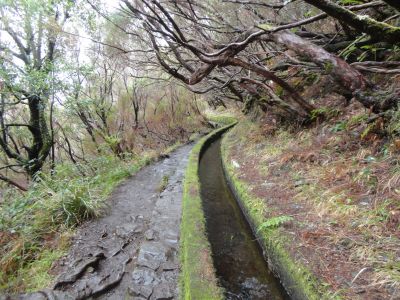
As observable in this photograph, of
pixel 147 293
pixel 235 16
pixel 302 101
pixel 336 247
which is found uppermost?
pixel 235 16

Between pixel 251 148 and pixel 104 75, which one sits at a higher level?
pixel 104 75

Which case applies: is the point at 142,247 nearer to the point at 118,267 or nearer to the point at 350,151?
the point at 118,267

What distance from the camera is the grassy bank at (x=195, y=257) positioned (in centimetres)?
265

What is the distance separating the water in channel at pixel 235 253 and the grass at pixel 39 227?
2069 mm

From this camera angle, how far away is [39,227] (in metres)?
4.12

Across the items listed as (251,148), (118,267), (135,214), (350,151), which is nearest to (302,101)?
(251,148)

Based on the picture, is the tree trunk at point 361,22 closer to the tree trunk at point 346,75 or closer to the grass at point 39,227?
the tree trunk at point 346,75

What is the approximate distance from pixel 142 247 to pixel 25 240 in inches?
68.0

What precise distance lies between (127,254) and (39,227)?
156 centimetres

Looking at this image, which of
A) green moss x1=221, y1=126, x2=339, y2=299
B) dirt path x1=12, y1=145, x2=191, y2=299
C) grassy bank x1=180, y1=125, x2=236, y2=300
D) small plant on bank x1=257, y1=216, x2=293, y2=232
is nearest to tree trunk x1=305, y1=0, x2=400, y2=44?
small plant on bank x1=257, y1=216, x2=293, y2=232

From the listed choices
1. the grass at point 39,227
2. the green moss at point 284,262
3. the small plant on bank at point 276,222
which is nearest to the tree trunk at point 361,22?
the small plant on bank at point 276,222

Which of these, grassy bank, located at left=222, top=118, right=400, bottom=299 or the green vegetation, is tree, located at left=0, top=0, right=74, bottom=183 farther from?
grassy bank, located at left=222, top=118, right=400, bottom=299

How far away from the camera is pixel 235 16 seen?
28.5ft

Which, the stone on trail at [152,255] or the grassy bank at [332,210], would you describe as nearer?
the grassy bank at [332,210]
